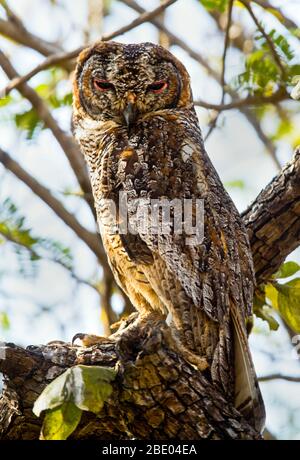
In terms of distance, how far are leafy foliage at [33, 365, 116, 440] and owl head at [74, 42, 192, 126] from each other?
1481 millimetres

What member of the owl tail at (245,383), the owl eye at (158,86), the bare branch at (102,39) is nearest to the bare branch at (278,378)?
the owl tail at (245,383)

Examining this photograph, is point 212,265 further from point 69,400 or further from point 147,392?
point 69,400

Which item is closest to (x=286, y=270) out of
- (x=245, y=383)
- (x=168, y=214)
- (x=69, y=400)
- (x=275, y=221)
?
(x=275, y=221)

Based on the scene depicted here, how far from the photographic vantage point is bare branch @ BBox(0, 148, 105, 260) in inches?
173

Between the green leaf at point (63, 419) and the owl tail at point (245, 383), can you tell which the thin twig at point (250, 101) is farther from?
the green leaf at point (63, 419)

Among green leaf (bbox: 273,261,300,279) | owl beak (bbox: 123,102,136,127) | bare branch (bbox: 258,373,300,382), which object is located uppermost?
owl beak (bbox: 123,102,136,127)

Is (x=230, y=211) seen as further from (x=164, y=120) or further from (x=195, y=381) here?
(x=195, y=381)

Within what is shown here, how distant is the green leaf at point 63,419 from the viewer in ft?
8.23

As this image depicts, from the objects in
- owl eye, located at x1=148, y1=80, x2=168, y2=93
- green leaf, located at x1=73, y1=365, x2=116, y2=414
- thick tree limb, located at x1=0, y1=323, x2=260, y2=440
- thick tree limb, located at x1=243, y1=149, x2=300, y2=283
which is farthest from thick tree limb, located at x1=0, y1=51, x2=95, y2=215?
green leaf, located at x1=73, y1=365, x2=116, y2=414

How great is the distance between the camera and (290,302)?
149 inches

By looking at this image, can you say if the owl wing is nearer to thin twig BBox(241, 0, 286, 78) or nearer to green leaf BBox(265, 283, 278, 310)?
green leaf BBox(265, 283, 278, 310)

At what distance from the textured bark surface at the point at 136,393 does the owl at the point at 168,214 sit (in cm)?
25

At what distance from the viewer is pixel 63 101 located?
4.71m

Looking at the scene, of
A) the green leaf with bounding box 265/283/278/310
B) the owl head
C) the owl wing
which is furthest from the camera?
the green leaf with bounding box 265/283/278/310
